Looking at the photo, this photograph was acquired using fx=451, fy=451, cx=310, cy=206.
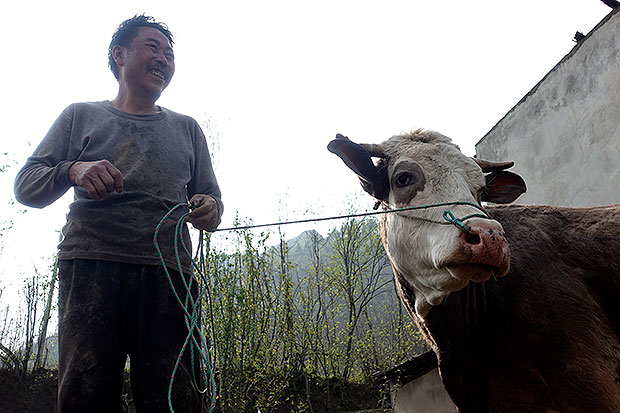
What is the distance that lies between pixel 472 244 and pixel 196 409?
5.39ft

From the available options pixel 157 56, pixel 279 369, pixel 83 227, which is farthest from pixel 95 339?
pixel 279 369

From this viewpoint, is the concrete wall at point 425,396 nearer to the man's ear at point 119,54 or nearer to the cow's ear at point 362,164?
the cow's ear at point 362,164

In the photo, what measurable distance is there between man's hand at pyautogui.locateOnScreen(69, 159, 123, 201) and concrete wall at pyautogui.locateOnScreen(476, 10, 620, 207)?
26.9 ft

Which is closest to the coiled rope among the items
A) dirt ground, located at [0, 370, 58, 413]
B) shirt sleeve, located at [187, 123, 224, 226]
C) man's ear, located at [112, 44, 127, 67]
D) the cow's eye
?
shirt sleeve, located at [187, 123, 224, 226]

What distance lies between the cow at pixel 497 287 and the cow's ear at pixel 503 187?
5.8 inches

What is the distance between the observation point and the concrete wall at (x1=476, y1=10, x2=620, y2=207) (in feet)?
25.4

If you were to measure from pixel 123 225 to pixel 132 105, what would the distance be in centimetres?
81

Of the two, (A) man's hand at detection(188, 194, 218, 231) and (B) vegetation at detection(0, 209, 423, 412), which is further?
(B) vegetation at detection(0, 209, 423, 412)

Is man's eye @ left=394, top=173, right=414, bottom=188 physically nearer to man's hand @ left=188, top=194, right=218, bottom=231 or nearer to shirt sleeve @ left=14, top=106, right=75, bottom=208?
man's hand @ left=188, top=194, right=218, bottom=231

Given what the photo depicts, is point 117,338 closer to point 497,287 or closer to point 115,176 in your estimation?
point 115,176

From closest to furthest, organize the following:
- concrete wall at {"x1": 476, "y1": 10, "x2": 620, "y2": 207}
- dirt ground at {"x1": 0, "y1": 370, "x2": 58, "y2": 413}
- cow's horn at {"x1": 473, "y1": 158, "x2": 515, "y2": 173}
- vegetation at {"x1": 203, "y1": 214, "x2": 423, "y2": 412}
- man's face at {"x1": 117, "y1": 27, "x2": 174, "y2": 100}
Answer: man's face at {"x1": 117, "y1": 27, "x2": 174, "y2": 100} < cow's horn at {"x1": 473, "y1": 158, "x2": 515, "y2": 173} < concrete wall at {"x1": 476, "y1": 10, "x2": 620, "y2": 207} < vegetation at {"x1": 203, "y1": 214, "x2": 423, "y2": 412} < dirt ground at {"x1": 0, "y1": 370, "x2": 58, "y2": 413}

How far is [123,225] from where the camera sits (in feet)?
7.43

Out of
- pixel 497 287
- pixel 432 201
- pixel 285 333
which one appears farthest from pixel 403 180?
pixel 285 333

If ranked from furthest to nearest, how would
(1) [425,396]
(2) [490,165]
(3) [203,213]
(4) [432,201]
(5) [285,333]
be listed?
1. (5) [285,333]
2. (1) [425,396]
3. (2) [490,165]
4. (4) [432,201]
5. (3) [203,213]
